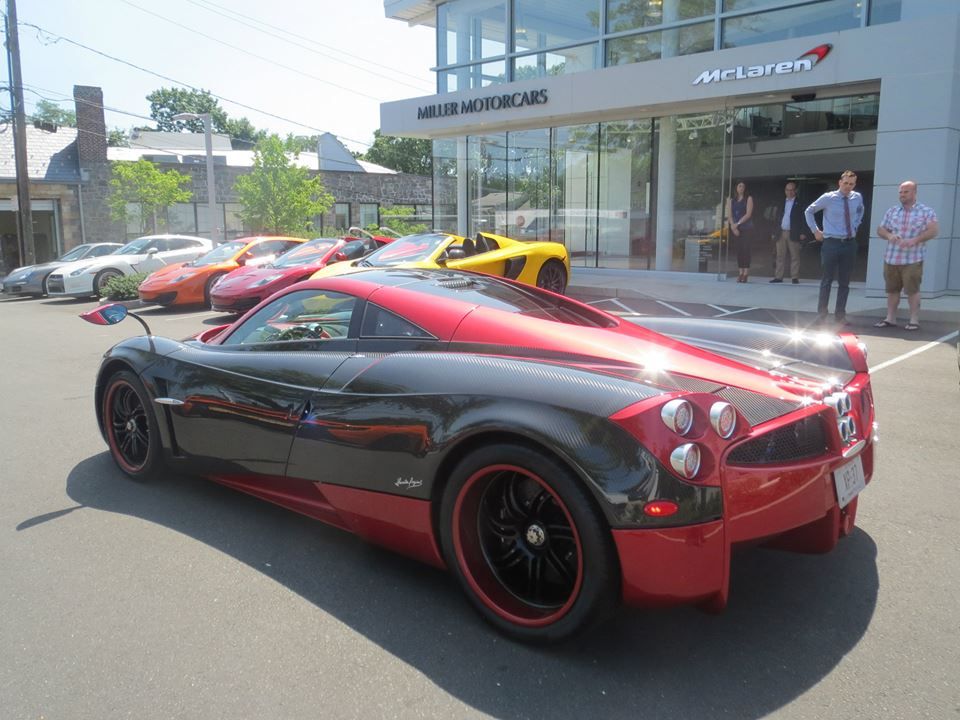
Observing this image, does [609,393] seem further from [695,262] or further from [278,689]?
[695,262]

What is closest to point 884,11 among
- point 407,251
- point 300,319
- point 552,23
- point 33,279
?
point 552,23

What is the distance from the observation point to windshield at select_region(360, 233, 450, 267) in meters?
11.4

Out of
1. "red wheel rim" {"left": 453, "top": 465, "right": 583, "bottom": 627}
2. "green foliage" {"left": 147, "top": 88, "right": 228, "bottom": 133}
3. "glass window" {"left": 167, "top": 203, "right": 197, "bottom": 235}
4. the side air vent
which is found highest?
"green foliage" {"left": 147, "top": 88, "right": 228, "bottom": 133}

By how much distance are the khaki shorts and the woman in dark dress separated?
20.4 feet

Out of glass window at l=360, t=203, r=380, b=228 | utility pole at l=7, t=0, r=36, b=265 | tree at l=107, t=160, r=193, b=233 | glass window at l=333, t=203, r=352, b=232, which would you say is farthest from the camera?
glass window at l=360, t=203, r=380, b=228

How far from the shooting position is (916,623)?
9.12 ft

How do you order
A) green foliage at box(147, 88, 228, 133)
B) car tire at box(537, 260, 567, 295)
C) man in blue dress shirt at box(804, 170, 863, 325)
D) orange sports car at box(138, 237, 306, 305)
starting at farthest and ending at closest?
1. green foliage at box(147, 88, 228, 133)
2. orange sports car at box(138, 237, 306, 305)
3. car tire at box(537, 260, 567, 295)
4. man in blue dress shirt at box(804, 170, 863, 325)

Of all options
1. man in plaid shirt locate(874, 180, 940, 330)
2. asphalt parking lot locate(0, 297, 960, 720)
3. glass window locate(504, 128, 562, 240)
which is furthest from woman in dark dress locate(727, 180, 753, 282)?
asphalt parking lot locate(0, 297, 960, 720)

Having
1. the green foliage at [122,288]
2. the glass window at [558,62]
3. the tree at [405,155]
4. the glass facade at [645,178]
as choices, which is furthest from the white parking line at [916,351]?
the tree at [405,155]

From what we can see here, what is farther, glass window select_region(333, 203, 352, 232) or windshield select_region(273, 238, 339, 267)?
glass window select_region(333, 203, 352, 232)

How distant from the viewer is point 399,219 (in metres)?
40.3

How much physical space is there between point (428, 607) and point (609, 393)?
1.14 metres

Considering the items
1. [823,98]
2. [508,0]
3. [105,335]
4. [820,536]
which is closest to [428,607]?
[820,536]

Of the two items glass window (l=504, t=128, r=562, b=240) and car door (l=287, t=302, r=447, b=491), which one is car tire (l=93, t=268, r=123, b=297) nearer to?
glass window (l=504, t=128, r=562, b=240)
